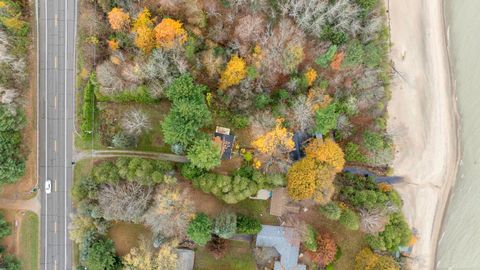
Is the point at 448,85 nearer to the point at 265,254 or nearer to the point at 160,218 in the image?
the point at 265,254

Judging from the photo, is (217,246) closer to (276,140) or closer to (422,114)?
(276,140)

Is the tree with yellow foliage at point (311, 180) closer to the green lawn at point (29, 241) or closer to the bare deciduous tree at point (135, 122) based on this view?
the bare deciduous tree at point (135, 122)

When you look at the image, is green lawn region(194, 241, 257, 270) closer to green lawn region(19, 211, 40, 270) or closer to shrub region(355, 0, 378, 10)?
green lawn region(19, 211, 40, 270)

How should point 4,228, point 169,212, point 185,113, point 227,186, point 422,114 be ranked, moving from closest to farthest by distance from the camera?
1. point 185,113
2. point 169,212
3. point 227,186
4. point 4,228
5. point 422,114

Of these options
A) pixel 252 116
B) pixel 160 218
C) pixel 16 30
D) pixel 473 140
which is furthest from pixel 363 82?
pixel 16 30

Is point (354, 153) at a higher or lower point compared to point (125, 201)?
higher

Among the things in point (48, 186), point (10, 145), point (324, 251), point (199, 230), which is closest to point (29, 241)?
point (48, 186)

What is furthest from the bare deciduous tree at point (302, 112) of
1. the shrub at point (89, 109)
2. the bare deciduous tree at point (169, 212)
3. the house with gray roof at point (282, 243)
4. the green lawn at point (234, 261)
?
the shrub at point (89, 109)

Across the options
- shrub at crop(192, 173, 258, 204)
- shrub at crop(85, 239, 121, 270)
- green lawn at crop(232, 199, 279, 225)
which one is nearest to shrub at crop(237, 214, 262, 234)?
green lawn at crop(232, 199, 279, 225)
